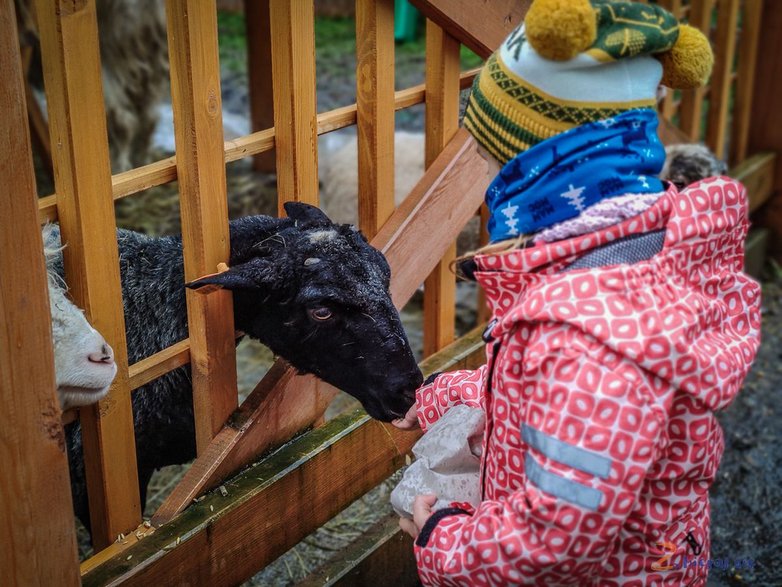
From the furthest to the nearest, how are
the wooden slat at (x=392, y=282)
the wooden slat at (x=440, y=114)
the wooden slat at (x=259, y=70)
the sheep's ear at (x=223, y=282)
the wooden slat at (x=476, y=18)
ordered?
the wooden slat at (x=259, y=70) → the wooden slat at (x=440, y=114) → the wooden slat at (x=476, y=18) → the wooden slat at (x=392, y=282) → the sheep's ear at (x=223, y=282)

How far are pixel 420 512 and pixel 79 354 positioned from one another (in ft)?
3.13

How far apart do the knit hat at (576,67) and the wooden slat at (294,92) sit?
3.33 feet

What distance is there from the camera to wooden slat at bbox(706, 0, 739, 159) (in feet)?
19.0

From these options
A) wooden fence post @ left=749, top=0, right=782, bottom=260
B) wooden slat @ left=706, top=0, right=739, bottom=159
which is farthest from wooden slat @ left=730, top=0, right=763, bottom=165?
wooden slat @ left=706, top=0, right=739, bottom=159

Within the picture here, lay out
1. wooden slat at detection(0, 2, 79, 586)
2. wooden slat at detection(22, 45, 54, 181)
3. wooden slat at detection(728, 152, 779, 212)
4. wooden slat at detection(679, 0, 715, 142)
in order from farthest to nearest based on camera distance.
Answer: wooden slat at detection(22, 45, 54, 181), wooden slat at detection(728, 152, 779, 212), wooden slat at detection(679, 0, 715, 142), wooden slat at detection(0, 2, 79, 586)

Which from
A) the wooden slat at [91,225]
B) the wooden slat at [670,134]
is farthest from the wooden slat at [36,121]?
the wooden slat at [91,225]

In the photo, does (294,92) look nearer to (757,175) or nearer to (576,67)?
(576,67)

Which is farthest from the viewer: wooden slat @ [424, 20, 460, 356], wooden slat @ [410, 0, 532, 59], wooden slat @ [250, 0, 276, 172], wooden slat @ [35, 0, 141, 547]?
Answer: wooden slat @ [250, 0, 276, 172]

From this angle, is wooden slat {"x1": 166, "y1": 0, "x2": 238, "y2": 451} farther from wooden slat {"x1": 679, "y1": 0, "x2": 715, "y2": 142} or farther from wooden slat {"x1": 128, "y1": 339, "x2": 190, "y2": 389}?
wooden slat {"x1": 679, "y1": 0, "x2": 715, "y2": 142}

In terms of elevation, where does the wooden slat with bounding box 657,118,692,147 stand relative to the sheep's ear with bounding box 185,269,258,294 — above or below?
below

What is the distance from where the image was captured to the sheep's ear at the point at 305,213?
9.01 ft

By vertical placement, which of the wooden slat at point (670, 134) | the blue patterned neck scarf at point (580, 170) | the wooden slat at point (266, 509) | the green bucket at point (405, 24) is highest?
the blue patterned neck scarf at point (580, 170)

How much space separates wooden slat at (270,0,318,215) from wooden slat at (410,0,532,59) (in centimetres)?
56

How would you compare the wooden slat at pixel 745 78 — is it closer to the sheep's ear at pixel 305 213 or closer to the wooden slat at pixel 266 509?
the wooden slat at pixel 266 509
